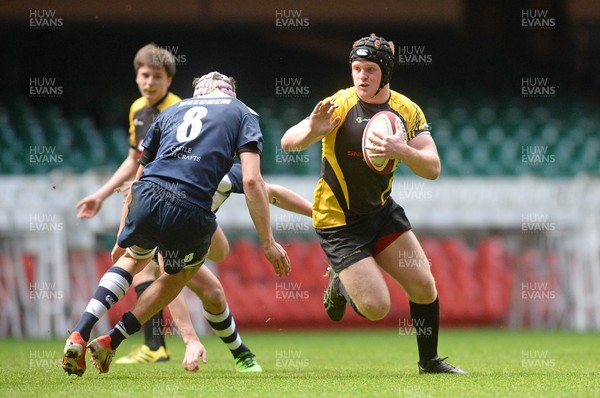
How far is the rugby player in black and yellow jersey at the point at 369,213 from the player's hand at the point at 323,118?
0.27 feet

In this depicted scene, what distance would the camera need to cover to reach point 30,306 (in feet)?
43.3

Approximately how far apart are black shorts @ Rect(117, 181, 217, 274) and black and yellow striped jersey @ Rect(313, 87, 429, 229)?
3.54 ft

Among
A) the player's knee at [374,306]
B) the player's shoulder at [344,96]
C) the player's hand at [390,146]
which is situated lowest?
the player's knee at [374,306]

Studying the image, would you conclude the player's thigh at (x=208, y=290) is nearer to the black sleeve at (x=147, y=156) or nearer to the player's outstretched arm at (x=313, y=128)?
the black sleeve at (x=147, y=156)

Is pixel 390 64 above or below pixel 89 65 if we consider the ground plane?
below

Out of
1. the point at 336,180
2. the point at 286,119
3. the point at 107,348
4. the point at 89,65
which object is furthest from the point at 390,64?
the point at 89,65

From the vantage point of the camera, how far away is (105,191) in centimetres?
849

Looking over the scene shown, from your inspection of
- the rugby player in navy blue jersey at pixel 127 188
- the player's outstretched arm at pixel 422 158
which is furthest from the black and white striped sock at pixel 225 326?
the player's outstretched arm at pixel 422 158

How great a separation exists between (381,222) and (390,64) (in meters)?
1.07

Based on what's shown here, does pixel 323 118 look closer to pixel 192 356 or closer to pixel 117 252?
pixel 117 252

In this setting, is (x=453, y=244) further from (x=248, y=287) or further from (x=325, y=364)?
(x=325, y=364)

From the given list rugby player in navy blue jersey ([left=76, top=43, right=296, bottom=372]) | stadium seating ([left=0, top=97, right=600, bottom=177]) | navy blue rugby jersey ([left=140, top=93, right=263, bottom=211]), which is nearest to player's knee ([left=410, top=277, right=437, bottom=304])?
rugby player in navy blue jersey ([left=76, top=43, right=296, bottom=372])

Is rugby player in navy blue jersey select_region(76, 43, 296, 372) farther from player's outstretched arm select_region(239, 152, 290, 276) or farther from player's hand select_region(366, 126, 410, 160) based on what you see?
player's hand select_region(366, 126, 410, 160)

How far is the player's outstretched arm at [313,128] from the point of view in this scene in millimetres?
6586
